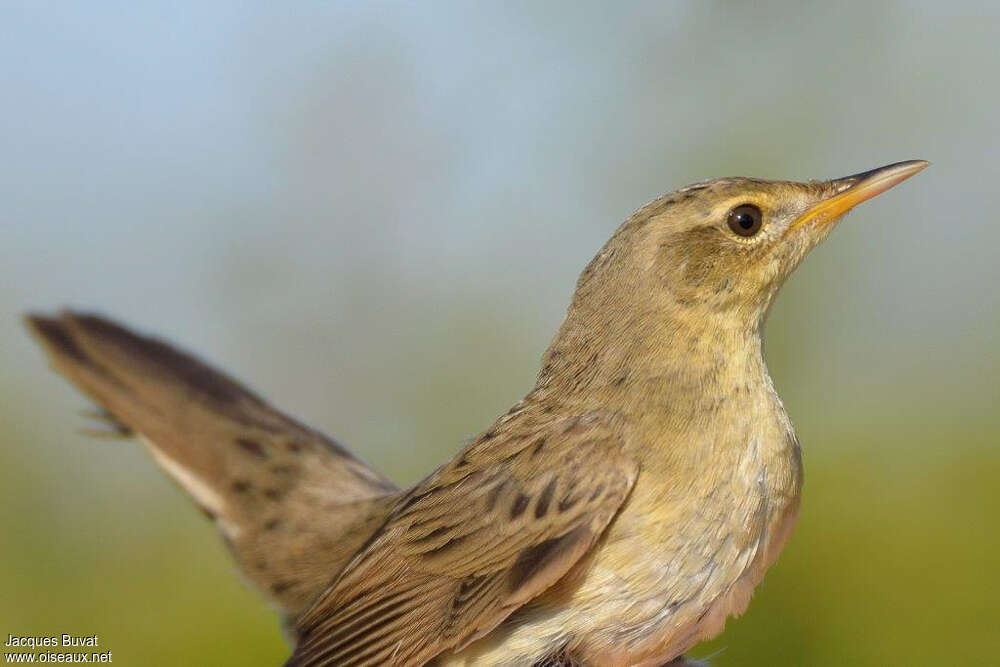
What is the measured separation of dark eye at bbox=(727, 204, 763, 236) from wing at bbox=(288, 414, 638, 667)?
1.66 ft

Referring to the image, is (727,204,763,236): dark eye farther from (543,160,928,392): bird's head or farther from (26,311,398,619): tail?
(26,311,398,619): tail

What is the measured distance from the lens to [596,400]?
2496 millimetres

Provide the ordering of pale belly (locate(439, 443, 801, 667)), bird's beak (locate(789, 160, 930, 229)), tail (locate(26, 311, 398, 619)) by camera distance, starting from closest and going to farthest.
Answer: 1. pale belly (locate(439, 443, 801, 667))
2. bird's beak (locate(789, 160, 930, 229))
3. tail (locate(26, 311, 398, 619))

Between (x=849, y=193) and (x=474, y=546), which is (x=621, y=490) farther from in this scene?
(x=849, y=193)

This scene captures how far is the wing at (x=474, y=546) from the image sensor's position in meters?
2.31

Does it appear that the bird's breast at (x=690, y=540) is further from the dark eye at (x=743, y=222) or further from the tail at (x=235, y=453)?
the tail at (x=235, y=453)

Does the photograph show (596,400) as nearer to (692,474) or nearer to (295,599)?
(692,474)

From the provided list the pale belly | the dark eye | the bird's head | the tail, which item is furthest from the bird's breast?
the tail

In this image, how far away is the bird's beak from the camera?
2521mm

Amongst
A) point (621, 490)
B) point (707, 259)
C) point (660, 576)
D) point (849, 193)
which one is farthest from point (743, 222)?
point (660, 576)

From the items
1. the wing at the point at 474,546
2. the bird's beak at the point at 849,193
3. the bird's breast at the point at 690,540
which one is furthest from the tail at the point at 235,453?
the bird's beak at the point at 849,193

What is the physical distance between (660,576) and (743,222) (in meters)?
0.78

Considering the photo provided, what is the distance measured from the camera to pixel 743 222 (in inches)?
101

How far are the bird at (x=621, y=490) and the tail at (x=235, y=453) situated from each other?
50mm
